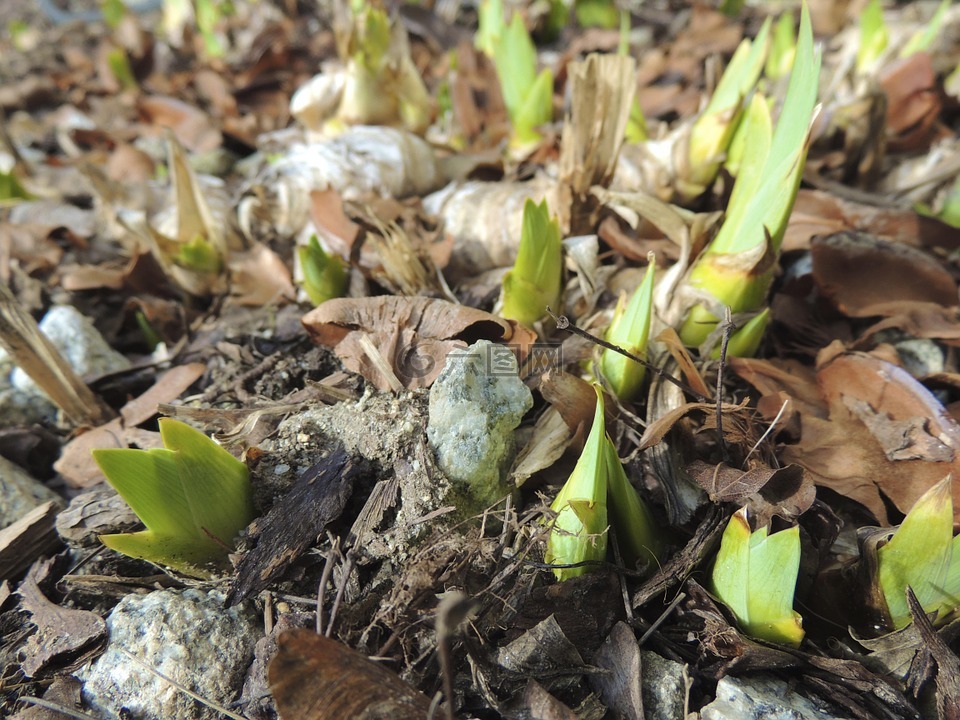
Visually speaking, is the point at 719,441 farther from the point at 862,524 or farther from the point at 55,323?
the point at 55,323

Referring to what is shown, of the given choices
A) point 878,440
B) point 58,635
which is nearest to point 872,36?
point 878,440

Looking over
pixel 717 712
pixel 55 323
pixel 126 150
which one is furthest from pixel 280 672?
pixel 126 150

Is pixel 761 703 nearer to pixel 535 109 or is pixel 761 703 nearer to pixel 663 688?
pixel 663 688

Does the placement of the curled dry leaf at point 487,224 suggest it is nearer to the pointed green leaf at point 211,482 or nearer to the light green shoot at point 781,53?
the pointed green leaf at point 211,482

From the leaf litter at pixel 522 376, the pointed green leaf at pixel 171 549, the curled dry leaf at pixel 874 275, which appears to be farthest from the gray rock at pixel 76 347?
the curled dry leaf at pixel 874 275

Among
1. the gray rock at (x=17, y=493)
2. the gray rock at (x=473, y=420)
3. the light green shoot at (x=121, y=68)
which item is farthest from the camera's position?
the light green shoot at (x=121, y=68)

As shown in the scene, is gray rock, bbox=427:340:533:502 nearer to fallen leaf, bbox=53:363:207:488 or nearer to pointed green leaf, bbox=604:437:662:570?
pointed green leaf, bbox=604:437:662:570
